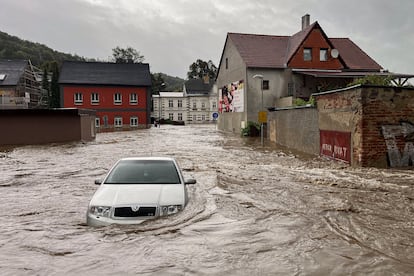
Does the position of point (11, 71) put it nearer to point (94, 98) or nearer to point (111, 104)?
point (94, 98)

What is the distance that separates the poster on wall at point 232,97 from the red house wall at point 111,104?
1480cm

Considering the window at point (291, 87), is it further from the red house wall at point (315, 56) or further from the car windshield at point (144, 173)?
the car windshield at point (144, 173)

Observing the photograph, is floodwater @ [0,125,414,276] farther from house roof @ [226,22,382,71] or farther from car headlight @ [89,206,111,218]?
house roof @ [226,22,382,71]

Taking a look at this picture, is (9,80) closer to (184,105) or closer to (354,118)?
(184,105)

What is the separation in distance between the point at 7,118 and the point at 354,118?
942 inches

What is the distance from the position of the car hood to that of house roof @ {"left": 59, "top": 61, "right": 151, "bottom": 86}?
169 feet

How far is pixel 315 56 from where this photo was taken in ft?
127

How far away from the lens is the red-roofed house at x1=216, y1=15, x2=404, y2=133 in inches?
1453

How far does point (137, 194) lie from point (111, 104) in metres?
51.8

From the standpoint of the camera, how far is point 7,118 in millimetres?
27422

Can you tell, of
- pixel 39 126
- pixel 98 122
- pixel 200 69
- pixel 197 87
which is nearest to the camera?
pixel 39 126

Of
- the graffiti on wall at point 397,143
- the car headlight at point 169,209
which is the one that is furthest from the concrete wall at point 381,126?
the car headlight at point 169,209

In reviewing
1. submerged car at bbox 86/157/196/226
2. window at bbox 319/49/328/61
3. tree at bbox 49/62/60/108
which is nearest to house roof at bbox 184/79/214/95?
tree at bbox 49/62/60/108

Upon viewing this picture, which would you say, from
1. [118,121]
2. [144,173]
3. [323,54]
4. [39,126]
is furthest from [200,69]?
[144,173]
